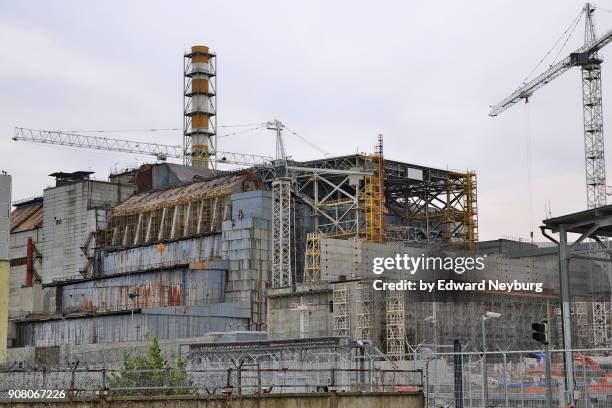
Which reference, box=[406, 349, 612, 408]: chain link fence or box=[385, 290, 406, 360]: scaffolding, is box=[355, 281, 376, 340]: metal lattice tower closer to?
box=[385, 290, 406, 360]: scaffolding

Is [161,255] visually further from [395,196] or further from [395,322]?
[395,322]

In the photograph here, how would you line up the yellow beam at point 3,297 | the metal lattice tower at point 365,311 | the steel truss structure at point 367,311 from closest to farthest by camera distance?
1. the yellow beam at point 3,297
2. the metal lattice tower at point 365,311
3. the steel truss structure at point 367,311

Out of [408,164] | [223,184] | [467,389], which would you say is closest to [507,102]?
[408,164]

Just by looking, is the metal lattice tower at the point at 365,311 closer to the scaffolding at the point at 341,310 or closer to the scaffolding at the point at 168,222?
the scaffolding at the point at 341,310

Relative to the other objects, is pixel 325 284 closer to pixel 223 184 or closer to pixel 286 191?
pixel 286 191

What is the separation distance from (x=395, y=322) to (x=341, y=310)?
5.35 metres

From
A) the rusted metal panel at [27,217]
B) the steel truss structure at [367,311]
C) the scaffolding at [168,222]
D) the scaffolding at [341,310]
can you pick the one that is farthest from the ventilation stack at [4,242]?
the rusted metal panel at [27,217]

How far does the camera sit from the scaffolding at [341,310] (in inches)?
3492

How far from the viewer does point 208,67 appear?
149000mm

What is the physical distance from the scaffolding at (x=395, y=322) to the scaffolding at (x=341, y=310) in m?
3.61

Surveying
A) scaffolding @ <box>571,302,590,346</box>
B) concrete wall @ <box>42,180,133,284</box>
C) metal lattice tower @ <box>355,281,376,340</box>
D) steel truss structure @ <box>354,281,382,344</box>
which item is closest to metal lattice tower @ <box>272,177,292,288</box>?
metal lattice tower @ <box>355,281,376,340</box>

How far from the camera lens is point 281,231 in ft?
357

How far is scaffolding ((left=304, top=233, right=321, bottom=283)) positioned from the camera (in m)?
101

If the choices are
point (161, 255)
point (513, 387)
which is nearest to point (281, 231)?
point (161, 255)
